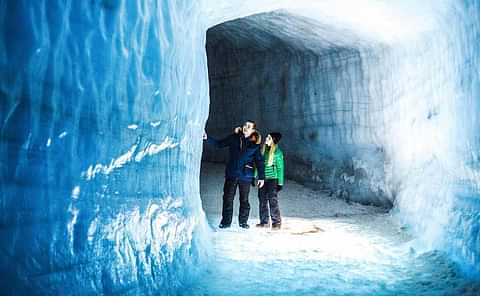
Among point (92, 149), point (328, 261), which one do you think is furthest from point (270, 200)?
point (92, 149)

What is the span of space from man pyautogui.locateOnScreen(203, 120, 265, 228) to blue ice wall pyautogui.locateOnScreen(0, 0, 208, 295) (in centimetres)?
232

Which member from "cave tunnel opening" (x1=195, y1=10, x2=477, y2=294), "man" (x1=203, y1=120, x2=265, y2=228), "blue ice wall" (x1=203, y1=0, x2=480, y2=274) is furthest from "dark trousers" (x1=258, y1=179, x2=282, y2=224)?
"blue ice wall" (x1=203, y1=0, x2=480, y2=274)

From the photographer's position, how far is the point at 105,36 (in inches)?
120

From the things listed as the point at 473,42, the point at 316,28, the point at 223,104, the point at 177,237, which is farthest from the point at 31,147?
the point at 223,104

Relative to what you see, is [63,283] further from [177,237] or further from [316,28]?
[316,28]

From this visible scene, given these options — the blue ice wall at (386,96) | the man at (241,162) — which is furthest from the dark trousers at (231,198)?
the blue ice wall at (386,96)

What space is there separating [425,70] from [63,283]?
5.59 meters

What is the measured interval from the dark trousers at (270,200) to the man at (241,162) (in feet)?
0.53

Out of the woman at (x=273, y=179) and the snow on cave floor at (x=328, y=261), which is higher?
the woman at (x=273, y=179)

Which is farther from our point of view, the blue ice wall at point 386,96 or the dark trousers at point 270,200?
the dark trousers at point 270,200

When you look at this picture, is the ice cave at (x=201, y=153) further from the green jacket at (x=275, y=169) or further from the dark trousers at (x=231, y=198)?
the green jacket at (x=275, y=169)

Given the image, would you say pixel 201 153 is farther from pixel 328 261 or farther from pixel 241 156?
pixel 328 261

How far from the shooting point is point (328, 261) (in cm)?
513

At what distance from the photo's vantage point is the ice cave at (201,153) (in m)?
2.42
